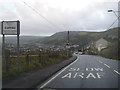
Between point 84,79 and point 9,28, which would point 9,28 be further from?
point 84,79

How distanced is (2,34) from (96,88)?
814cm

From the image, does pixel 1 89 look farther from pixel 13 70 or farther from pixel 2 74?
pixel 13 70

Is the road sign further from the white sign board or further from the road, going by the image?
the road

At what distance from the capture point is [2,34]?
1927 centimetres

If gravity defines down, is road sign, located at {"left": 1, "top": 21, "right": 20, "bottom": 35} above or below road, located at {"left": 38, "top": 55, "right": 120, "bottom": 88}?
above

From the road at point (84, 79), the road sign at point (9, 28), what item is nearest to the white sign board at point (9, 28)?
the road sign at point (9, 28)

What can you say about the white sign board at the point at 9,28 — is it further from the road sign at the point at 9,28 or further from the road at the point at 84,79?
the road at the point at 84,79

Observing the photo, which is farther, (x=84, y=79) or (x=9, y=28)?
(x=9, y=28)

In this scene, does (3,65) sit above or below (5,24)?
below

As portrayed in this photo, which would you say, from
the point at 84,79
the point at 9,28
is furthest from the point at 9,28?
the point at 84,79

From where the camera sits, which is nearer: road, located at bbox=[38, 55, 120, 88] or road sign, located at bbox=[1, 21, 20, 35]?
road, located at bbox=[38, 55, 120, 88]

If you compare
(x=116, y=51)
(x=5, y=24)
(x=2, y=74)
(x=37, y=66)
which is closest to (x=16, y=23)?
(x=5, y=24)

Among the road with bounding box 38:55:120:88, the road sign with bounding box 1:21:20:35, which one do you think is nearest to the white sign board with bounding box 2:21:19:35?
the road sign with bounding box 1:21:20:35

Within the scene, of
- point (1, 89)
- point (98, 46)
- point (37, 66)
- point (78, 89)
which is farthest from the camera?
point (98, 46)
